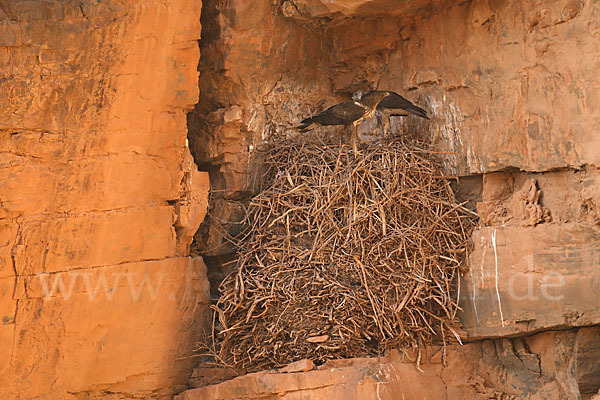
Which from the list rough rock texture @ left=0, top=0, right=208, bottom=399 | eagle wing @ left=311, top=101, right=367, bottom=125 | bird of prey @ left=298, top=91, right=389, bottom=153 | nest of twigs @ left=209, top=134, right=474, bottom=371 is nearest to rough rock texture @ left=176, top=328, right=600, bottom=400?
nest of twigs @ left=209, top=134, right=474, bottom=371

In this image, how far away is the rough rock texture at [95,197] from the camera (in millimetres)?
6223

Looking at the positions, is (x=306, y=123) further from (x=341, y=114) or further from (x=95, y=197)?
(x=95, y=197)

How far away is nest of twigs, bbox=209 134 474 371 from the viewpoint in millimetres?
6723

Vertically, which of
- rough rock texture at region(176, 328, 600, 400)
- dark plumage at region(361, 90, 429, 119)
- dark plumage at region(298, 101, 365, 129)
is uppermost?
dark plumage at region(361, 90, 429, 119)

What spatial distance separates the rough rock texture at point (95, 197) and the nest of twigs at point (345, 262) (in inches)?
23.0

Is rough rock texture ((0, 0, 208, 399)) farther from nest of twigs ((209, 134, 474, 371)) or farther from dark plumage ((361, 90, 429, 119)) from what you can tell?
dark plumage ((361, 90, 429, 119))

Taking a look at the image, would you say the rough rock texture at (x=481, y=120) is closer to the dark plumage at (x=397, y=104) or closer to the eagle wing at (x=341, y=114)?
the dark plumage at (x=397, y=104)

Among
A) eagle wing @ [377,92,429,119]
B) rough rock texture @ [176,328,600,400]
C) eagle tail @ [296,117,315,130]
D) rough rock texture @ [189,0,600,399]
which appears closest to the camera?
rough rock texture @ [176,328,600,400]

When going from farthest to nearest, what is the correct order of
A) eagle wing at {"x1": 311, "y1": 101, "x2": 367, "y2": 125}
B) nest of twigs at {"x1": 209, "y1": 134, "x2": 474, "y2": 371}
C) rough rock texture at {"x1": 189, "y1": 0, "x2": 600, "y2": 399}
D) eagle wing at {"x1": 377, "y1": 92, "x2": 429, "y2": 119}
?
eagle wing at {"x1": 311, "y1": 101, "x2": 367, "y2": 125}, eagle wing at {"x1": 377, "y1": 92, "x2": 429, "y2": 119}, nest of twigs at {"x1": 209, "y1": 134, "x2": 474, "y2": 371}, rough rock texture at {"x1": 189, "y1": 0, "x2": 600, "y2": 399}

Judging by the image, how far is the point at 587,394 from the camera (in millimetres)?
6676

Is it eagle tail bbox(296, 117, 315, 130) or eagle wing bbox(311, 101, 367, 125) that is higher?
eagle wing bbox(311, 101, 367, 125)

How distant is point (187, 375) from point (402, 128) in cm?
277

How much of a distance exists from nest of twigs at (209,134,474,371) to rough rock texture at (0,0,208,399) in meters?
0.59

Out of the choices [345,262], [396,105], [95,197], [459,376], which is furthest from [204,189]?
[459,376]
